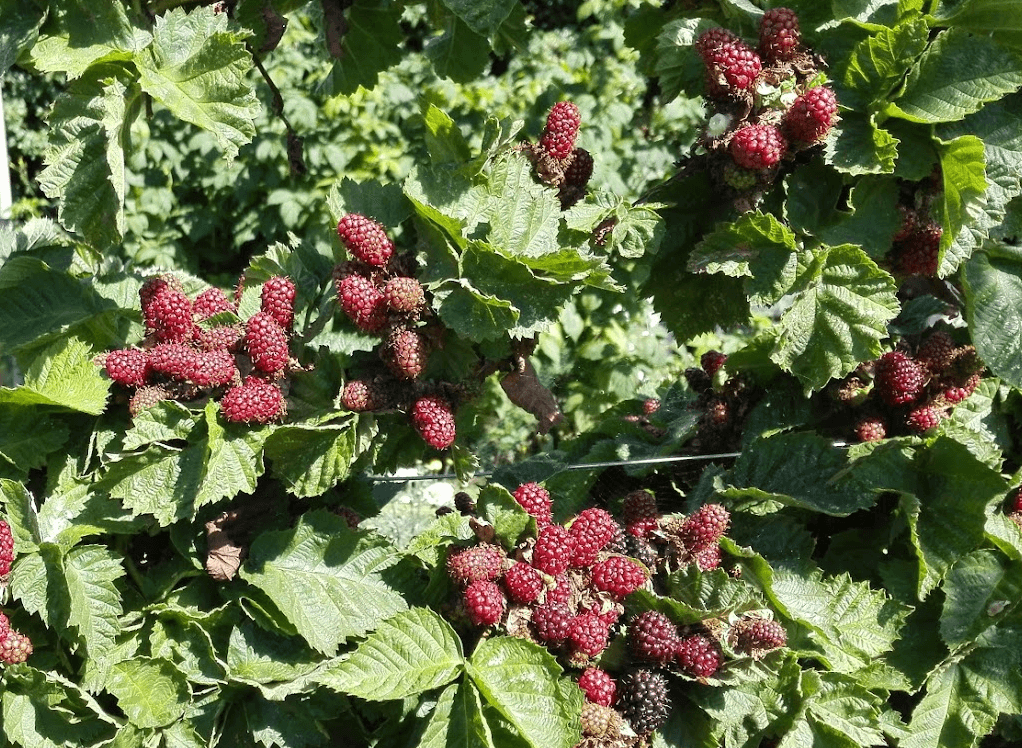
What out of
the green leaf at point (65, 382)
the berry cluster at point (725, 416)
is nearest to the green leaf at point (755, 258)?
the berry cluster at point (725, 416)

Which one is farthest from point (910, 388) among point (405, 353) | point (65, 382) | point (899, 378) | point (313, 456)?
point (65, 382)

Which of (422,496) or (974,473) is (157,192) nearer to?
(422,496)

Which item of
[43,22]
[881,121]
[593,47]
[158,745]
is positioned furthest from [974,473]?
[593,47]

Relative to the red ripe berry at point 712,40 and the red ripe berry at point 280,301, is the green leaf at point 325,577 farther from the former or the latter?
the red ripe berry at point 712,40

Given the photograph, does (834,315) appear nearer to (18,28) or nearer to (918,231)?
(918,231)

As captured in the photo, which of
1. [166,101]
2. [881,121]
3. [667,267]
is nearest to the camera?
[166,101]

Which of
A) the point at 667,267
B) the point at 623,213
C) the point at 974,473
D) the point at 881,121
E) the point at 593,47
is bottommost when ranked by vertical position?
the point at 593,47
